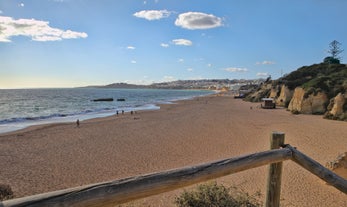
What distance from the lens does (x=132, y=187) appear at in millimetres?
2078

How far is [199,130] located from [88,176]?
33.5 feet

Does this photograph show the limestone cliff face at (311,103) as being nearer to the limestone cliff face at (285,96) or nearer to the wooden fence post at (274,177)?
the limestone cliff face at (285,96)

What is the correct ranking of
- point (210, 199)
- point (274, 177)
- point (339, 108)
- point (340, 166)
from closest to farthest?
point (274, 177), point (210, 199), point (340, 166), point (339, 108)

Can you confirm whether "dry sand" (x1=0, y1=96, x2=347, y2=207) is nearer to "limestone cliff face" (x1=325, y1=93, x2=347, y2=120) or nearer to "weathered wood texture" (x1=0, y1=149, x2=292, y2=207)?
"weathered wood texture" (x1=0, y1=149, x2=292, y2=207)

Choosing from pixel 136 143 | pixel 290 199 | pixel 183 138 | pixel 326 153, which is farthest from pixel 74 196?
pixel 183 138

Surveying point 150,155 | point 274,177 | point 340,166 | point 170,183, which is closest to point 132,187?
point 170,183

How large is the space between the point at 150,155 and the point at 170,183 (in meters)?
9.37

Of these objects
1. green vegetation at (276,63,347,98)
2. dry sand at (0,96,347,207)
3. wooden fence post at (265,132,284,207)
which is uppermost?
green vegetation at (276,63,347,98)

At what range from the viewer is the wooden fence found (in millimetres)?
1768

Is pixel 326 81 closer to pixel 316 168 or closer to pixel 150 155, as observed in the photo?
pixel 150 155

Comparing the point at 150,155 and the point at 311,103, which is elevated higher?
the point at 311,103

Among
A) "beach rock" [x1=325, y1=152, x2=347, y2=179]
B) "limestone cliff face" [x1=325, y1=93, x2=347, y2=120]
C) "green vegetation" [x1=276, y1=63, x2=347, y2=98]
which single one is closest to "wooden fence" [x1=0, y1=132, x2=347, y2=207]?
"beach rock" [x1=325, y1=152, x2=347, y2=179]

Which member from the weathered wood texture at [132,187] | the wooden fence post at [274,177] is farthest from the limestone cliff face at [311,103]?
A: the weathered wood texture at [132,187]

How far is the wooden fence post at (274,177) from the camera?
3.45 metres
